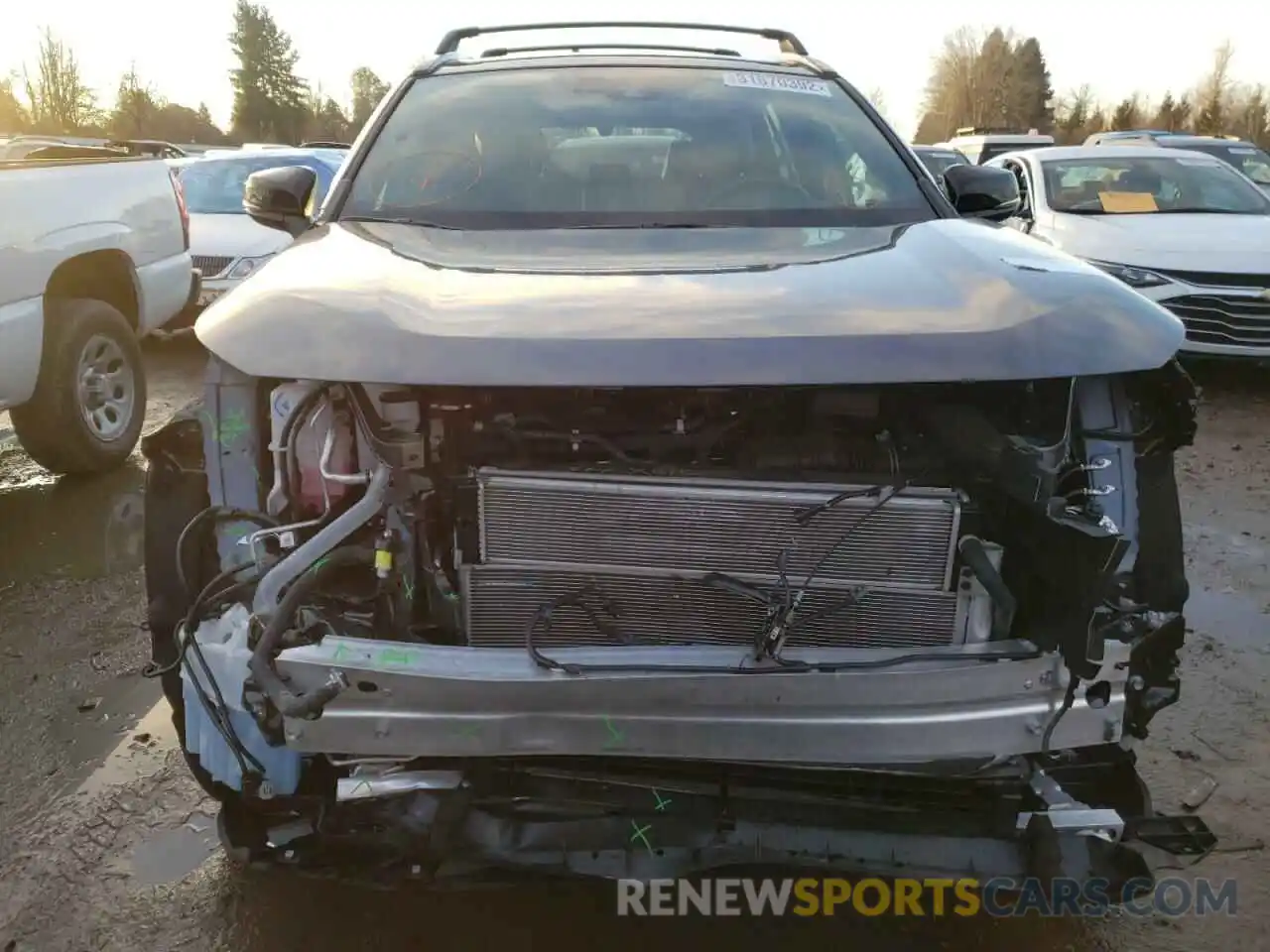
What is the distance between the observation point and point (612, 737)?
5.89 feet

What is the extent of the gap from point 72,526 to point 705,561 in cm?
383

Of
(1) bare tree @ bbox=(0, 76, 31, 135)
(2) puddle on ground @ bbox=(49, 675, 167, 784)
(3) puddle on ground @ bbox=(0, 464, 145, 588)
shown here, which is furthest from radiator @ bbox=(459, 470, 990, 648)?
(1) bare tree @ bbox=(0, 76, 31, 135)

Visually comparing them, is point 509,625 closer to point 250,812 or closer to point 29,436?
point 250,812

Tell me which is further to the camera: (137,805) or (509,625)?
(137,805)

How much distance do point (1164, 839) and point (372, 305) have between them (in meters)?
1.77

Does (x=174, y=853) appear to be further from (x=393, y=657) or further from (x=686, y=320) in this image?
(x=686, y=320)

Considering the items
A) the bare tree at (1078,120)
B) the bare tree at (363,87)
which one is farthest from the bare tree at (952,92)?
the bare tree at (363,87)

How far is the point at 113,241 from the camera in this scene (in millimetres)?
5227

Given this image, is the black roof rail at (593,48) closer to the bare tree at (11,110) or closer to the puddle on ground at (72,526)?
the puddle on ground at (72,526)

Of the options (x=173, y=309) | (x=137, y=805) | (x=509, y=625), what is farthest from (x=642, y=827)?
(x=173, y=309)

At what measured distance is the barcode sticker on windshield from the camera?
11.5ft

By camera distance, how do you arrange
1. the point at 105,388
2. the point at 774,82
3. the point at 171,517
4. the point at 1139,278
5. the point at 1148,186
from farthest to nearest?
the point at 1148,186, the point at 1139,278, the point at 105,388, the point at 774,82, the point at 171,517

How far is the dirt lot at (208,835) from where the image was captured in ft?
7.58

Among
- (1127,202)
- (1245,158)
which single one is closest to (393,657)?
(1127,202)
